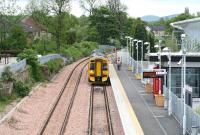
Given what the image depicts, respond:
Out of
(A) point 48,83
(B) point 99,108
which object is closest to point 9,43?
(A) point 48,83

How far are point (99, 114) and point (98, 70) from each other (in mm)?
13495

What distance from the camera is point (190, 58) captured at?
43750 mm

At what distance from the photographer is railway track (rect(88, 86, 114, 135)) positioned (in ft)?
86.8

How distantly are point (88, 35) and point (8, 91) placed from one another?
255ft

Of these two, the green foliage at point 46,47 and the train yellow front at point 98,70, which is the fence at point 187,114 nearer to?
the train yellow front at point 98,70

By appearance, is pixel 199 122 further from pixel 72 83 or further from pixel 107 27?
pixel 107 27

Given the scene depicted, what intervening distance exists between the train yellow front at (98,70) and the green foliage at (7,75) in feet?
34.0

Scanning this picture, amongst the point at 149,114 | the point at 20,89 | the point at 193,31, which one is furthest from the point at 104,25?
the point at 149,114

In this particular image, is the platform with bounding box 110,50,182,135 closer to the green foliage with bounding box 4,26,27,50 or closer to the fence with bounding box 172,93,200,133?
the fence with bounding box 172,93,200,133

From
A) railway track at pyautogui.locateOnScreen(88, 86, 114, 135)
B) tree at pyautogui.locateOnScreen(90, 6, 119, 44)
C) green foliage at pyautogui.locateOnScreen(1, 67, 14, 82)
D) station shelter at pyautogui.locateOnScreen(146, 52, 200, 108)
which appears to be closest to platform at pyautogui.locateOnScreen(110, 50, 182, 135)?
railway track at pyautogui.locateOnScreen(88, 86, 114, 135)

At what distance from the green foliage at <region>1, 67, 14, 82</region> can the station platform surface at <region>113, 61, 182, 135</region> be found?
8.16m

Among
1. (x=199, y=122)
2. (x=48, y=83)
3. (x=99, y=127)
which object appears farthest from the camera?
(x=48, y=83)

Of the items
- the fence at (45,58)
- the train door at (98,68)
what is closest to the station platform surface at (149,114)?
the train door at (98,68)

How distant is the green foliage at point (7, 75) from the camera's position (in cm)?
3509
